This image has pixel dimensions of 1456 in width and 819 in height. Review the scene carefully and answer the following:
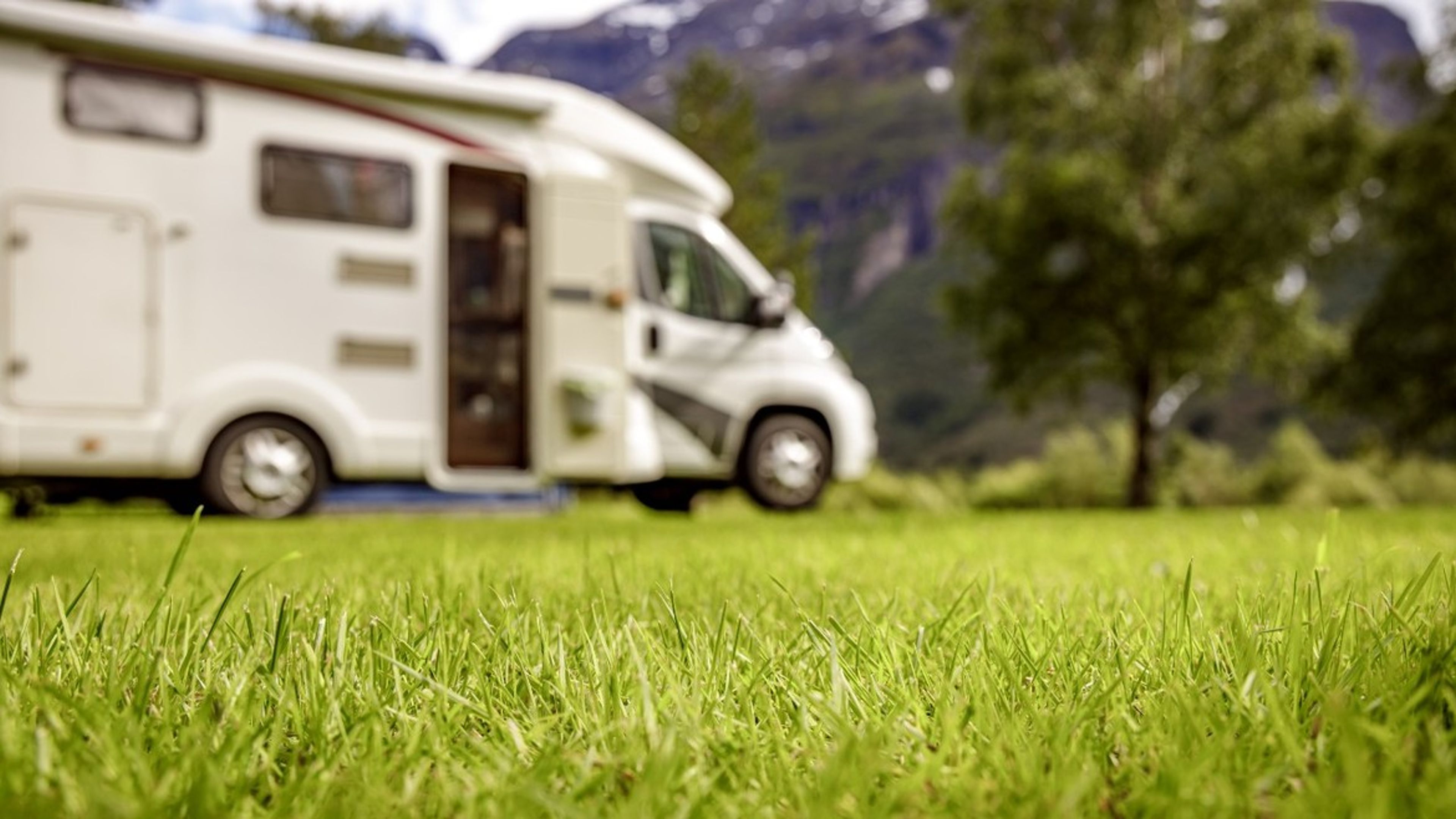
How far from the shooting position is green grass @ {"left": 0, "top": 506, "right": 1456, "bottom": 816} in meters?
0.99

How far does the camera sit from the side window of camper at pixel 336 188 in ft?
26.1

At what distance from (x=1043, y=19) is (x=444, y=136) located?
16890mm

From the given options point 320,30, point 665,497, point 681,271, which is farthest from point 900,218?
point 681,271

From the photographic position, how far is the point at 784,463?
9.71m

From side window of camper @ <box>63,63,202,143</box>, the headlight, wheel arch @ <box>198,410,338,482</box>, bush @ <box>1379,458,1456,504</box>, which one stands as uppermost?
side window of camper @ <box>63,63,202,143</box>

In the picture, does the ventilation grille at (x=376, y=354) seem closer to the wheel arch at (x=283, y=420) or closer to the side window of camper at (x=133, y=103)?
the wheel arch at (x=283, y=420)

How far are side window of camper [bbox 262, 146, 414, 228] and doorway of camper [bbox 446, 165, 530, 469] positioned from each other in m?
0.49

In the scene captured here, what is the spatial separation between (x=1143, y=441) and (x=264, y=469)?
16.0 m

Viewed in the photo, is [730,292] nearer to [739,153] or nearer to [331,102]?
[331,102]

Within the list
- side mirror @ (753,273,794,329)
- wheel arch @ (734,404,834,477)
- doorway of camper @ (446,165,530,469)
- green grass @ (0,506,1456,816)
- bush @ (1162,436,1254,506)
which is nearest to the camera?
green grass @ (0,506,1456,816)

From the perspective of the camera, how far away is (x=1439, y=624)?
4.92 feet

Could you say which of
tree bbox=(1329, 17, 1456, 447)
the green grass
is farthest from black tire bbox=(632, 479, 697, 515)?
tree bbox=(1329, 17, 1456, 447)

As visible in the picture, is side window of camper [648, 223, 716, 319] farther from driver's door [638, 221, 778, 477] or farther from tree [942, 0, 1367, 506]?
tree [942, 0, 1367, 506]

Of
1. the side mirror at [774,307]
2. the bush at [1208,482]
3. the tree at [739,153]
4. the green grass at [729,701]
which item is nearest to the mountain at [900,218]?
the tree at [739,153]
